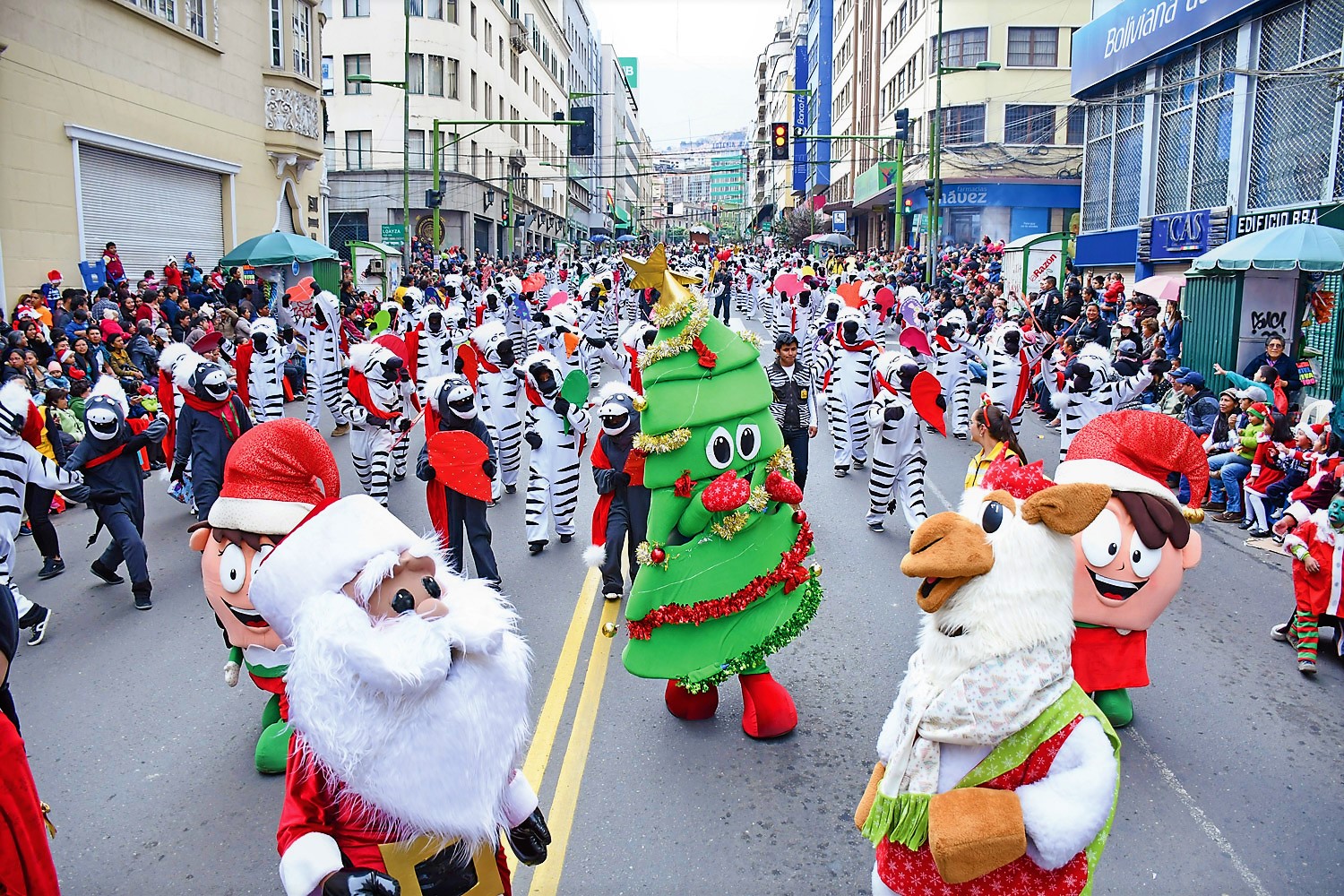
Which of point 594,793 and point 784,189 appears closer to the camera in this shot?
point 594,793

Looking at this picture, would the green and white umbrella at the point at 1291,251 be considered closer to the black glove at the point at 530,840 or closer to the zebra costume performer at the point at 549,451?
the zebra costume performer at the point at 549,451

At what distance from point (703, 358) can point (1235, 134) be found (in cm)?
1736

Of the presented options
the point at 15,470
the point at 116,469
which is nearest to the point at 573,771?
the point at 116,469

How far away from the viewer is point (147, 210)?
22266 millimetres

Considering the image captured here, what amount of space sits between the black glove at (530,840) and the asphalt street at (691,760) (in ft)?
3.29

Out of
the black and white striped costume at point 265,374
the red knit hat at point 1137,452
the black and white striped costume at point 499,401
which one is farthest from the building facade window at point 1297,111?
the black and white striped costume at point 265,374

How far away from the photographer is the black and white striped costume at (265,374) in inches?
504

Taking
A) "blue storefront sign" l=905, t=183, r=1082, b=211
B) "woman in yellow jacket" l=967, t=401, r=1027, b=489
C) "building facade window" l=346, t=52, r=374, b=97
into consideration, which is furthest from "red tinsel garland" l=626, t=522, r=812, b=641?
"building facade window" l=346, t=52, r=374, b=97

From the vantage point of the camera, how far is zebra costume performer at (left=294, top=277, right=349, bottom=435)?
49.6 feet

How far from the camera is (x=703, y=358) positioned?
5.12 m

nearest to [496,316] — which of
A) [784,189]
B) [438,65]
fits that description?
[438,65]

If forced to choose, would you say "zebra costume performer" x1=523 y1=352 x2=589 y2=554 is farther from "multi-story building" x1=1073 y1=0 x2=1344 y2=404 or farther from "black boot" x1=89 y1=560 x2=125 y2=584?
"multi-story building" x1=1073 y1=0 x2=1344 y2=404

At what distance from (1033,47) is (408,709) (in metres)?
45.9

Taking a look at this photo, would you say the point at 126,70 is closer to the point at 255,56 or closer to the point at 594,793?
the point at 255,56
